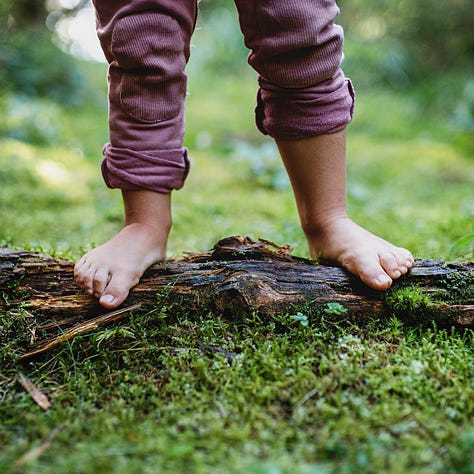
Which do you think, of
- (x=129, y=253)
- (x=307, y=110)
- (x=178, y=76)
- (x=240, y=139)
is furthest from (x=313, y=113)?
(x=240, y=139)

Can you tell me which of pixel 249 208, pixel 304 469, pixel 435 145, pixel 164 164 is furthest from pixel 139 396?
pixel 435 145

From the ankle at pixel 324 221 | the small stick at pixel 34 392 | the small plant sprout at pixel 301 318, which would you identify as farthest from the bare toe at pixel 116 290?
the ankle at pixel 324 221

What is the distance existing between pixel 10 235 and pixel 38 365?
1051 mm

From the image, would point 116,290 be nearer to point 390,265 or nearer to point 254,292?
point 254,292

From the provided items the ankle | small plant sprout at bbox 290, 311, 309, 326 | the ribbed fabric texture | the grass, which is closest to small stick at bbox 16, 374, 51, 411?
the grass

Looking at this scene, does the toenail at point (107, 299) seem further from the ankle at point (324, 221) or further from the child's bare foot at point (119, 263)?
the ankle at point (324, 221)

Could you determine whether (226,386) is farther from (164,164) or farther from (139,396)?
(164,164)

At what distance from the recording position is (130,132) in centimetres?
149

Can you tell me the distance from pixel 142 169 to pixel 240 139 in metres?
3.02

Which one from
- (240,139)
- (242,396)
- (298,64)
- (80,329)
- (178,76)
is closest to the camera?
(242,396)

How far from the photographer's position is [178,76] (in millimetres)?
1464

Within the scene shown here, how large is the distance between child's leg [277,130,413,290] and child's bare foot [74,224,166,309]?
0.46 m

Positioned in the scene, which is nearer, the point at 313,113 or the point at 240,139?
the point at 313,113

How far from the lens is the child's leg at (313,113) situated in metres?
1.31
